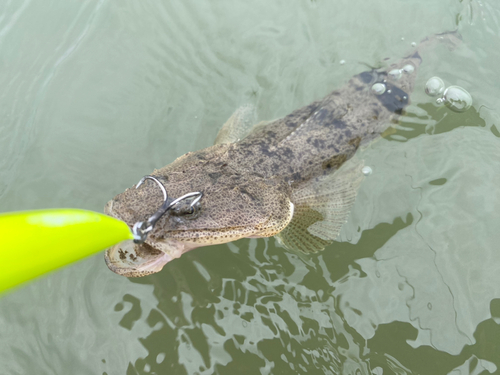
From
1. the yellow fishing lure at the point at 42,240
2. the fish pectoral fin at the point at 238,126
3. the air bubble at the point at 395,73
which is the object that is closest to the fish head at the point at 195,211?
the yellow fishing lure at the point at 42,240

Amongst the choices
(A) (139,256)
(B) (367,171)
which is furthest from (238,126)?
(A) (139,256)

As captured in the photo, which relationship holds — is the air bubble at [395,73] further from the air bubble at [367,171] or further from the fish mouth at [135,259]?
the fish mouth at [135,259]

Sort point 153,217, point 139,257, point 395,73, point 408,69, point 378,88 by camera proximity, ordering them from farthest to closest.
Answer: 1. point 408,69
2. point 395,73
3. point 378,88
4. point 139,257
5. point 153,217

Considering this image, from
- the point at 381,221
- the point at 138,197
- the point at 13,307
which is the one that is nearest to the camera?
the point at 138,197

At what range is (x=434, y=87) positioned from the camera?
5266mm

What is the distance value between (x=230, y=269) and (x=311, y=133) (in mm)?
1796

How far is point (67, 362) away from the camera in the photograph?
3.74m

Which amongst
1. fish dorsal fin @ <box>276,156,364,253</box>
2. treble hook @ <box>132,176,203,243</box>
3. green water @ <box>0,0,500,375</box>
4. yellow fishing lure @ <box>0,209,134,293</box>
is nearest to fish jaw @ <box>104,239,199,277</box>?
treble hook @ <box>132,176,203,243</box>

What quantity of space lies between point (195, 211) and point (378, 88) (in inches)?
Result: 118

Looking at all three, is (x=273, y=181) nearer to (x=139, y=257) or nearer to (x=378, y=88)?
(x=139, y=257)

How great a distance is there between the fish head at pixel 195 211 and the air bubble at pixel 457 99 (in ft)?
10.8

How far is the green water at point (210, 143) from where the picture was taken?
3.78 m

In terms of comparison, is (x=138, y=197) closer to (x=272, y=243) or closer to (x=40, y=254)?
(x=40, y=254)

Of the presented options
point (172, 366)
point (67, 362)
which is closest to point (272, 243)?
point (172, 366)
